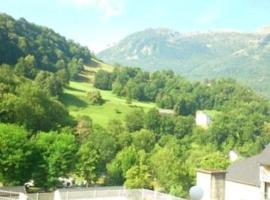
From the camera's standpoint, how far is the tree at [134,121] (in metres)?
89.3

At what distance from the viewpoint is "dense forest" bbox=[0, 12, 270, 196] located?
1632 inches

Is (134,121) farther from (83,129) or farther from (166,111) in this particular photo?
(166,111)

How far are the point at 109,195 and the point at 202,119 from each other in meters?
85.9

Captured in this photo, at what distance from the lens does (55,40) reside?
144 meters

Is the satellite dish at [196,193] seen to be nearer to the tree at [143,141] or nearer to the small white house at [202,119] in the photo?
the tree at [143,141]

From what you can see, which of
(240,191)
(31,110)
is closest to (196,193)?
(240,191)

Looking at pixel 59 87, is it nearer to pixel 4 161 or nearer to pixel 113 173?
pixel 113 173

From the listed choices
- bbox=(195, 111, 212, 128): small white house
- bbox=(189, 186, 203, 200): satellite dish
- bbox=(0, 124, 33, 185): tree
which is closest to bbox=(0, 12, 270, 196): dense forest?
bbox=(0, 124, 33, 185): tree

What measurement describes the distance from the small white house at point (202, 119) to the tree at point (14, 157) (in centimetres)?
7606

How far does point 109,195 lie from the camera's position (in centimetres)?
3197

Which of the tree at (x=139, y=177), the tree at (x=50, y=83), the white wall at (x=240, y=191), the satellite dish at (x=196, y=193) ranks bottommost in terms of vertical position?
the tree at (x=139, y=177)

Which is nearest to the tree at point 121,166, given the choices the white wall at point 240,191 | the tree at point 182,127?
the white wall at point 240,191

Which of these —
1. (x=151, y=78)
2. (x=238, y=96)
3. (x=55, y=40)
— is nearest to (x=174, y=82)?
(x=151, y=78)

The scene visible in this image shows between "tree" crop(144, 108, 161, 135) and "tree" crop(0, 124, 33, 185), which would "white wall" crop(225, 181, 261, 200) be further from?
"tree" crop(144, 108, 161, 135)
